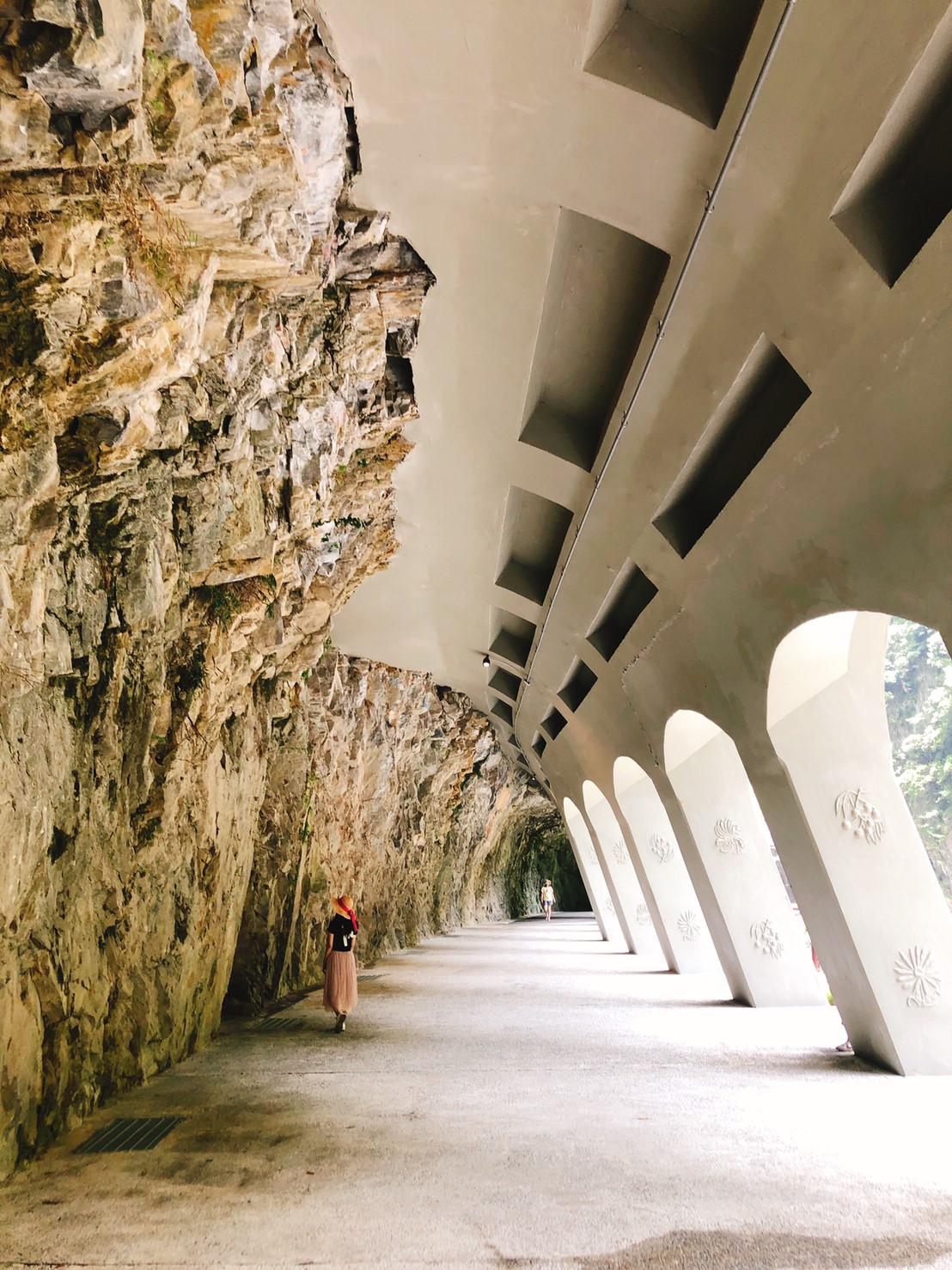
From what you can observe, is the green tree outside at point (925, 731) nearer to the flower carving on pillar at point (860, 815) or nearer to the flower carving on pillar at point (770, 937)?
the flower carving on pillar at point (770, 937)

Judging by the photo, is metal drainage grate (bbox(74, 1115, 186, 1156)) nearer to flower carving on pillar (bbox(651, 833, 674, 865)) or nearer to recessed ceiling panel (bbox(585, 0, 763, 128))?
recessed ceiling panel (bbox(585, 0, 763, 128))

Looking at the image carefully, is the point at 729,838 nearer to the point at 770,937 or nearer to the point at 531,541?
the point at 770,937

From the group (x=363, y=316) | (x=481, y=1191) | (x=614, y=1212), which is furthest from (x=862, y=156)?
(x=481, y=1191)

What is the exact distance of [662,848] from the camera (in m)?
14.2

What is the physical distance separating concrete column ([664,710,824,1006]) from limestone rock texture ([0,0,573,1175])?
487cm

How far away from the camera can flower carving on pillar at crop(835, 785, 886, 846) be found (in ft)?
22.2

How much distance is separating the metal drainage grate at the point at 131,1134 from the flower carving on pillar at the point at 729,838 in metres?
6.92

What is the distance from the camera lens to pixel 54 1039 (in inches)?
210

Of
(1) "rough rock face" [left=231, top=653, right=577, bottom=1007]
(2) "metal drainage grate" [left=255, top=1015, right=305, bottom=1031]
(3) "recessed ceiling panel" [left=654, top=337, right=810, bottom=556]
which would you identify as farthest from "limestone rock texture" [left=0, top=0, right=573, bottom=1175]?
(3) "recessed ceiling panel" [left=654, top=337, right=810, bottom=556]

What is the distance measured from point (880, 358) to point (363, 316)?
3.80 metres

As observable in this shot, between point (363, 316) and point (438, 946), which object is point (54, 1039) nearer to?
point (363, 316)

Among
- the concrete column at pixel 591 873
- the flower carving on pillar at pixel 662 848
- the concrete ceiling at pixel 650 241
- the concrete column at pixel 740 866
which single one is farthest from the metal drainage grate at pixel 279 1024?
the concrete column at pixel 591 873

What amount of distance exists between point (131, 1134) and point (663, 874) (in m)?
10.1

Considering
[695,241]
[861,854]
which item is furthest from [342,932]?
[695,241]
